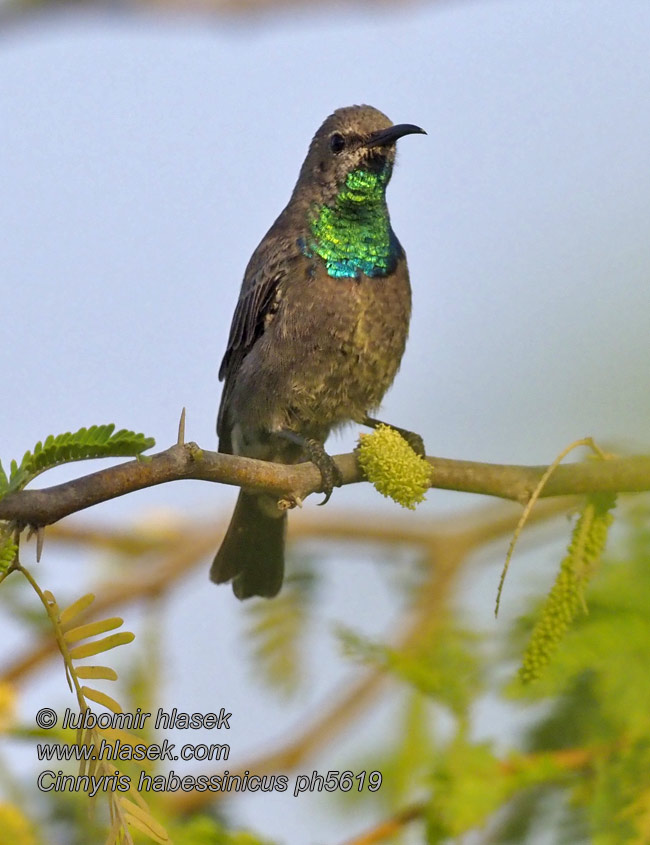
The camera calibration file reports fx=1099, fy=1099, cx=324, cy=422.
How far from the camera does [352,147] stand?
16.8 feet

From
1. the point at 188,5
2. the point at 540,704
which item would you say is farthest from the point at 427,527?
the point at 188,5

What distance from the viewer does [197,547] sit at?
5.05 metres

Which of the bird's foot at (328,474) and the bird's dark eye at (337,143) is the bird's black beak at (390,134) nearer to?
the bird's dark eye at (337,143)

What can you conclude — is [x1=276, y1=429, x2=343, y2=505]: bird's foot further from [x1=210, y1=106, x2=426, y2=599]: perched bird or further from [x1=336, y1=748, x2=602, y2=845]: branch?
[x1=336, y1=748, x2=602, y2=845]: branch

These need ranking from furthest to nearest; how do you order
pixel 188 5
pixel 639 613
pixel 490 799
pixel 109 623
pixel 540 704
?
pixel 188 5 → pixel 540 704 → pixel 639 613 → pixel 490 799 → pixel 109 623

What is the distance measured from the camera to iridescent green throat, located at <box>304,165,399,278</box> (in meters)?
4.96

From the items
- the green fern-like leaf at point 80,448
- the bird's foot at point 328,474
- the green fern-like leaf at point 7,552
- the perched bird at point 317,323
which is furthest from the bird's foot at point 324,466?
the green fern-like leaf at point 7,552

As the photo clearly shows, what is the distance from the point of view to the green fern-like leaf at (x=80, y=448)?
2086 millimetres

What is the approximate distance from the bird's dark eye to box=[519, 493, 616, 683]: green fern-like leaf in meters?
2.95

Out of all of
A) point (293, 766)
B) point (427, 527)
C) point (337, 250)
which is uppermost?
point (337, 250)

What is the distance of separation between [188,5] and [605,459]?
20.5ft

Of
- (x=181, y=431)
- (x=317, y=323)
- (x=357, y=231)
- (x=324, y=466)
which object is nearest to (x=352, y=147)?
(x=357, y=231)

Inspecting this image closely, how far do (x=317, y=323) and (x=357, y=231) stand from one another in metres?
0.54

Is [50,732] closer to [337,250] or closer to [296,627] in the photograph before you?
[296,627]
